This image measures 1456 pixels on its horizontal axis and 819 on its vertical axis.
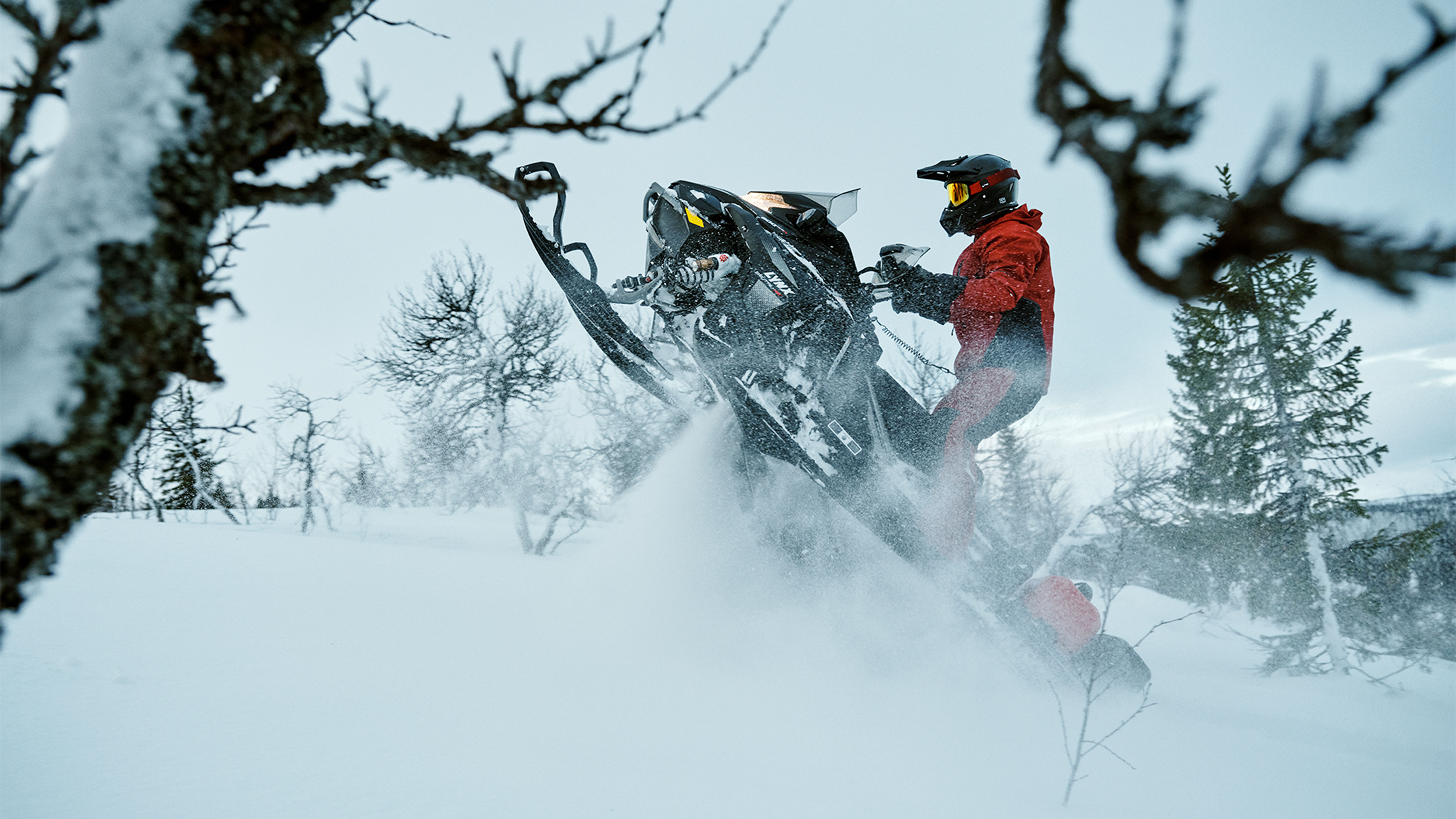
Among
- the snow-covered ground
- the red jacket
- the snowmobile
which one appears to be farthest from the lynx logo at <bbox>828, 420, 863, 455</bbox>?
the snow-covered ground

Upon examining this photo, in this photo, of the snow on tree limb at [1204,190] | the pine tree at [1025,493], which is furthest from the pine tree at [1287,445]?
the snow on tree limb at [1204,190]

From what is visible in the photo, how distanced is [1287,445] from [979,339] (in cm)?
910

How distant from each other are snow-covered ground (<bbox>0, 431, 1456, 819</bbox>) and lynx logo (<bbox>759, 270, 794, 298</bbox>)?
151 centimetres

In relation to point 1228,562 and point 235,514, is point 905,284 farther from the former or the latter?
point 235,514

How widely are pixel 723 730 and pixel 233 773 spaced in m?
1.62

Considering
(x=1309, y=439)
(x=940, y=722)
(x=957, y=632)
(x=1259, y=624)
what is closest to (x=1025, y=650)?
(x=957, y=632)

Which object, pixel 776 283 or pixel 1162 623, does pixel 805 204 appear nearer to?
pixel 776 283

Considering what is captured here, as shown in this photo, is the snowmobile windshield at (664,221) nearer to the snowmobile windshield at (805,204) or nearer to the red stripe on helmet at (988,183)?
the snowmobile windshield at (805,204)

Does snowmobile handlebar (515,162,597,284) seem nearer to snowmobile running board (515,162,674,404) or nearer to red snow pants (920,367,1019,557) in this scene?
snowmobile running board (515,162,674,404)

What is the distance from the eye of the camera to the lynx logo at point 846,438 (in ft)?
11.3

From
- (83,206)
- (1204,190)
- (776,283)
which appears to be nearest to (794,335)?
(776,283)

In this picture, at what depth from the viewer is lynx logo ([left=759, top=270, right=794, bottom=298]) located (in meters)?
3.20

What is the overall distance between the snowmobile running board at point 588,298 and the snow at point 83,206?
104 inches

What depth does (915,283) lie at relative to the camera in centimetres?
342
